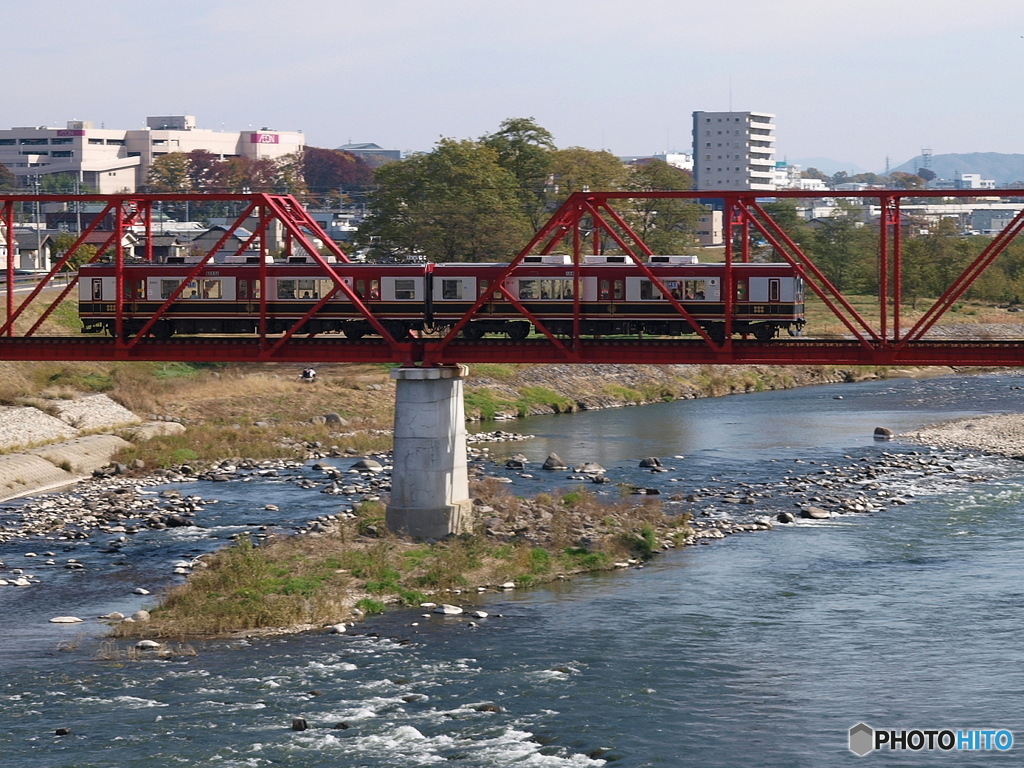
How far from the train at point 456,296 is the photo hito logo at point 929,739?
22.0 metres

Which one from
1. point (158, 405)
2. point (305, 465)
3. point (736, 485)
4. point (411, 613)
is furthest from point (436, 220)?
point (411, 613)

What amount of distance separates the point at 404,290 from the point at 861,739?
28.2 meters

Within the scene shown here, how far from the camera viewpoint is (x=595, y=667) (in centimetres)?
3312

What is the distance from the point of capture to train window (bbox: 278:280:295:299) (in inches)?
2089

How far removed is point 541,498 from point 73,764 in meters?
24.9

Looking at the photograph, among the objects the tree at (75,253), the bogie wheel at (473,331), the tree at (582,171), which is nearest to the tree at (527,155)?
the tree at (582,171)

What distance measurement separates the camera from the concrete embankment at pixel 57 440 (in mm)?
56844

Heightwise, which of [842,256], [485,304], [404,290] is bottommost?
[485,304]

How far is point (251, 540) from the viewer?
148 ft

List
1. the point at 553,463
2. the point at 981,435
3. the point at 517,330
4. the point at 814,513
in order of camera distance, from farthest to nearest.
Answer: the point at 981,435 < the point at 553,463 < the point at 517,330 < the point at 814,513

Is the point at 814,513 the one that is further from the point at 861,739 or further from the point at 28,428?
the point at 28,428

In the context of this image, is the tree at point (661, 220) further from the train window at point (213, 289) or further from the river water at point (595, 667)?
the river water at point (595, 667)

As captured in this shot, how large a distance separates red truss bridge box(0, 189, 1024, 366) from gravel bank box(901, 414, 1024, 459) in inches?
677

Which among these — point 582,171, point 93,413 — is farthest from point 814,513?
point 582,171
